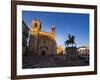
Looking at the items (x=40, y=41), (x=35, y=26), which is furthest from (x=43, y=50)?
(x=35, y=26)

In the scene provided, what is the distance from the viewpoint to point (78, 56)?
2.15m

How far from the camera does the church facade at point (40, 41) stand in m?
2.00

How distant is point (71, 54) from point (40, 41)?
350 mm

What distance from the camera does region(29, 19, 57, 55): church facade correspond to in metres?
2.00

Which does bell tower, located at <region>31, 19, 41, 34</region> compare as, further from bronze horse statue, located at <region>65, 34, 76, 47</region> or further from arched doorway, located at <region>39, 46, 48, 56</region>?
bronze horse statue, located at <region>65, 34, 76, 47</region>

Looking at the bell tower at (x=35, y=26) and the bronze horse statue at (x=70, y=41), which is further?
the bronze horse statue at (x=70, y=41)

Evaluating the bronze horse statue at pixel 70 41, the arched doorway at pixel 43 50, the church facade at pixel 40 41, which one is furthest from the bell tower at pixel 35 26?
the bronze horse statue at pixel 70 41

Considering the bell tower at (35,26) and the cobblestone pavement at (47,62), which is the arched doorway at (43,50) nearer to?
the cobblestone pavement at (47,62)

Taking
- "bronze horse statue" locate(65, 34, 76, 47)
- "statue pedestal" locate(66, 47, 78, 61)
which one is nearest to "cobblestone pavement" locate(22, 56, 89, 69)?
"statue pedestal" locate(66, 47, 78, 61)

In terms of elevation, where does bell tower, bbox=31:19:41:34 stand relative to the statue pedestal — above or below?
above

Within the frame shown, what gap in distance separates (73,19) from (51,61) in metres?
0.48

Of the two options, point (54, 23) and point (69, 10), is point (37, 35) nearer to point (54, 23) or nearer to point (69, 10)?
point (54, 23)

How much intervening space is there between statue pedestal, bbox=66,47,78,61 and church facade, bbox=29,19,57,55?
Answer: 14cm

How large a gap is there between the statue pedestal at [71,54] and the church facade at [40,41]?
140mm
